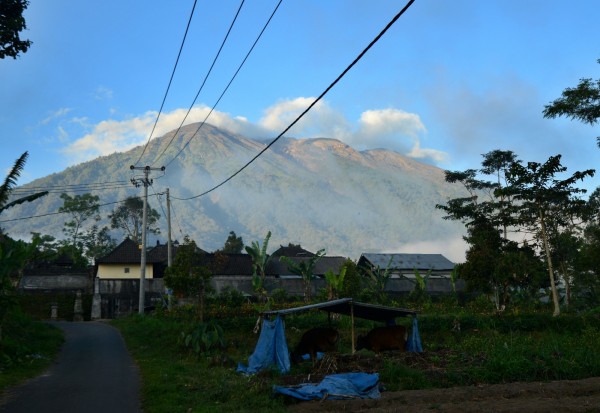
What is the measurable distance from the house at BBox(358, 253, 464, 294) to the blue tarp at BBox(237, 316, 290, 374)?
86.9 ft

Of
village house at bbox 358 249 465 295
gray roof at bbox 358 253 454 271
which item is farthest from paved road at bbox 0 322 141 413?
gray roof at bbox 358 253 454 271

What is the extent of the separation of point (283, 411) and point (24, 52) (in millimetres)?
15163

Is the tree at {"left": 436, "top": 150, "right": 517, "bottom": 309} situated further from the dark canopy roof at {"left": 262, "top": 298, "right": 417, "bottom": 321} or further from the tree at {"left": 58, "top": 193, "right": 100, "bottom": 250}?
the tree at {"left": 58, "top": 193, "right": 100, "bottom": 250}

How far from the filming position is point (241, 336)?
2536 centimetres

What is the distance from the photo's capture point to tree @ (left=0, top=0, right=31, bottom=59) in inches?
714

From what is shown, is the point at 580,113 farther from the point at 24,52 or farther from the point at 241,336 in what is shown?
the point at 24,52

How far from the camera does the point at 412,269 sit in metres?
52.4

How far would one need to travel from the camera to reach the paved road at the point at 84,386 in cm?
1173


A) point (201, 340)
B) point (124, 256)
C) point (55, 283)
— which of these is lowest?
point (201, 340)

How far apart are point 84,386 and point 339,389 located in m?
6.93

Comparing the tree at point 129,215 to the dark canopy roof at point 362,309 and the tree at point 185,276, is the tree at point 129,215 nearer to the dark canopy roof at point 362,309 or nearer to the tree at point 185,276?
the tree at point 185,276

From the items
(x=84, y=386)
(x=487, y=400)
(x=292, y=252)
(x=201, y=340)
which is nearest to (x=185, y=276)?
(x=201, y=340)

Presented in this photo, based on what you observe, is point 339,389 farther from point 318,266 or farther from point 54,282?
point 318,266

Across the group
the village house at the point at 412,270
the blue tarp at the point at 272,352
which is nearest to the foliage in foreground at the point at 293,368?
the blue tarp at the point at 272,352
